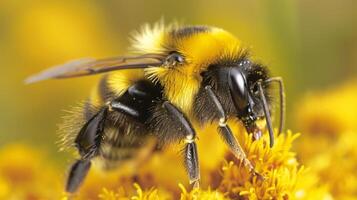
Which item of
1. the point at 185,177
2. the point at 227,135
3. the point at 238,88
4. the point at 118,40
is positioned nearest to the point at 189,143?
the point at 227,135

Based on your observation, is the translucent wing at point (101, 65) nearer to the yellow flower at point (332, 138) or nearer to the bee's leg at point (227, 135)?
→ the bee's leg at point (227, 135)

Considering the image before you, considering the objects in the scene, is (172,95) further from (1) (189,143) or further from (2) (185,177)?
(2) (185,177)

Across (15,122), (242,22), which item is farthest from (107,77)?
(242,22)

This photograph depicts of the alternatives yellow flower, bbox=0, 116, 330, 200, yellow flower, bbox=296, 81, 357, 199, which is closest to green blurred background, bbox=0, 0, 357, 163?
yellow flower, bbox=296, 81, 357, 199

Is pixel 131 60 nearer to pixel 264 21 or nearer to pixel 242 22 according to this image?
pixel 264 21

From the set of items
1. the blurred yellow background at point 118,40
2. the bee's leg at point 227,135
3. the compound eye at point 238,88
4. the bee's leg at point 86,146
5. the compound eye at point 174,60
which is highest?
the compound eye at point 174,60

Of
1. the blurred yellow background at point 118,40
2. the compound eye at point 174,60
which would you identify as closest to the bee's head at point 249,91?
the compound eye at point 174,60

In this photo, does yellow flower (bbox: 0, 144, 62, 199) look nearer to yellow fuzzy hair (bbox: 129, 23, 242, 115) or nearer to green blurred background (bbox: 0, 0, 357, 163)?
green blurred background (bbox: 0, 0, 357, 163)
